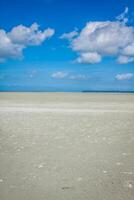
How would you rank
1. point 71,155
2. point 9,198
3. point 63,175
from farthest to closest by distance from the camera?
1. point 71,155
2. point 63,175
3. point 9,198

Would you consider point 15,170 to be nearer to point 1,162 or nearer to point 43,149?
point 1,162

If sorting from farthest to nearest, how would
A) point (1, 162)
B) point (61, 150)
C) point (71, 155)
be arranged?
1. point (61, 150)
2. point (71, 155)
3. point (1, 162)

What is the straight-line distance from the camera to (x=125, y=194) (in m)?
5.94

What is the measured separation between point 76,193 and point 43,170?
174cm

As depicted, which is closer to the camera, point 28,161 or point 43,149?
point 28,161

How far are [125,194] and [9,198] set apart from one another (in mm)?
2439

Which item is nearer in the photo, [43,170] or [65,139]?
[43,170]

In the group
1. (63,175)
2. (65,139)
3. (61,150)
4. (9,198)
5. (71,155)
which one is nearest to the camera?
(9,198)

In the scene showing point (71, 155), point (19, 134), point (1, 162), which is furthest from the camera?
point (19, 134)

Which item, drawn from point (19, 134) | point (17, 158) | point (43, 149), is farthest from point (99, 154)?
point (19, 134)

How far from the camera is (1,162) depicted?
841 cm

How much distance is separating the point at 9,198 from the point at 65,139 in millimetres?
6261

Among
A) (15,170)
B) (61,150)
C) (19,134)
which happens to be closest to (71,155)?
(61,150)

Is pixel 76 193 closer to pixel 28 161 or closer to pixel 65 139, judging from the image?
pixel 28 161
